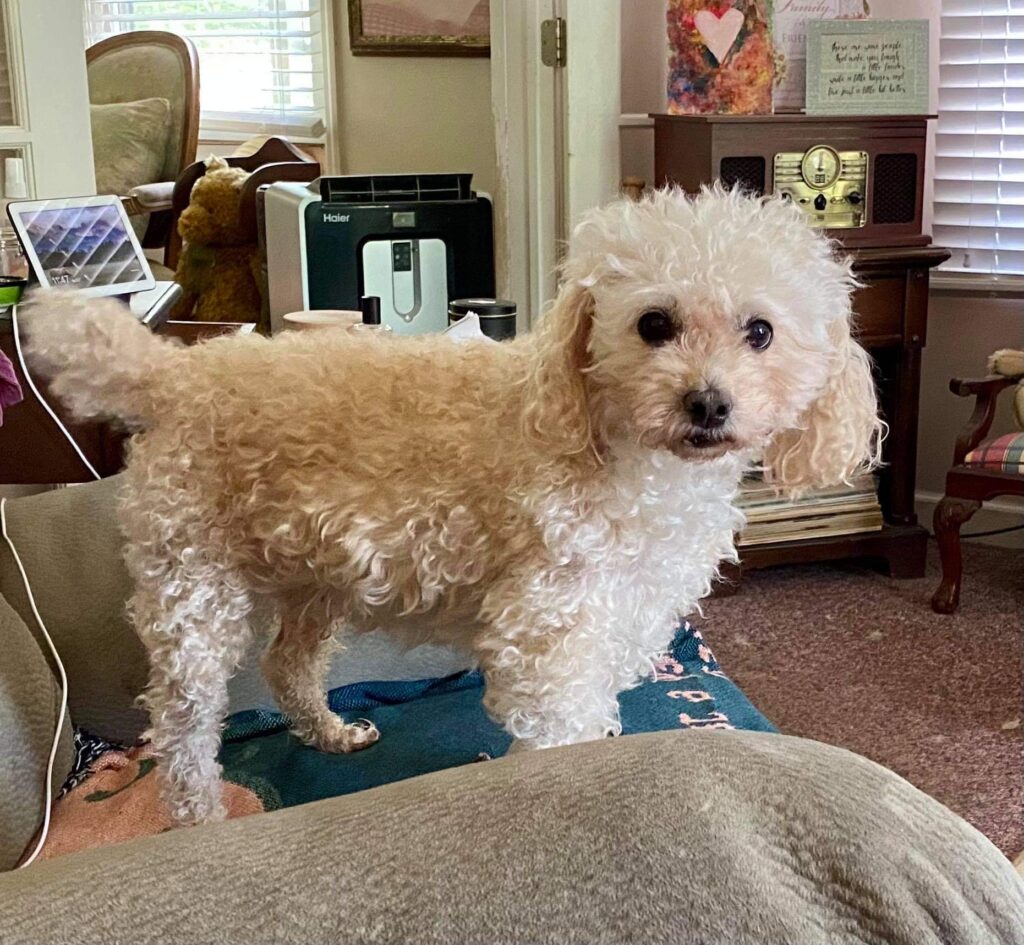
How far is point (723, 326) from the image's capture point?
1.11 meters

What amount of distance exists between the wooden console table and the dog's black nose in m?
1.69

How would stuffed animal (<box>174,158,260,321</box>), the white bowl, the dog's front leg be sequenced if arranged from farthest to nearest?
stuffed animal (<box>174,158,260,321</box>), the white bowl, the dog's front leg

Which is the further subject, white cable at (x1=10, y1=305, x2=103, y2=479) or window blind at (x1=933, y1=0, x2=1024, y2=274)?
window blind at (x1=933, y1=0, x2=1024, y2=274)

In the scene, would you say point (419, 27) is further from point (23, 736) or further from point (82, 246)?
point (23, 736)

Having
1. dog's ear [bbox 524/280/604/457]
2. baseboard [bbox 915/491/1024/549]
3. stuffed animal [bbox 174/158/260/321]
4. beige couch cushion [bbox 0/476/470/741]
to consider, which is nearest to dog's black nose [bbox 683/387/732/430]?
dog's ear [bbox 524/280/604/457]

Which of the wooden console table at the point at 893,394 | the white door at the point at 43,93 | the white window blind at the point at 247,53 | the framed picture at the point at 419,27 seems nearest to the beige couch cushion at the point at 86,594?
the white door at the point at 43,93

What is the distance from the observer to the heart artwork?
266 cm

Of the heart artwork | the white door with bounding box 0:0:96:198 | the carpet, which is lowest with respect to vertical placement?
the carpet

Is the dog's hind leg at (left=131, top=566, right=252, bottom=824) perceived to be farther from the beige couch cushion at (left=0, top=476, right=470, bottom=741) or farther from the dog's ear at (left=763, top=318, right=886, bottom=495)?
the dog's ear at (left=763, top=318, right=886, bottom=495)

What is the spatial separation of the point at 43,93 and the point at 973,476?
209 centimetres

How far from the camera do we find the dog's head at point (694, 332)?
1090 millimetres

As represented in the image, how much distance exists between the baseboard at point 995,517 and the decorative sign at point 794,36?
1144mm

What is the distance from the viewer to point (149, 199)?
4.05m

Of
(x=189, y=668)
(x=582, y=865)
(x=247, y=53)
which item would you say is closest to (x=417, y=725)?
(x=189, y=668)
